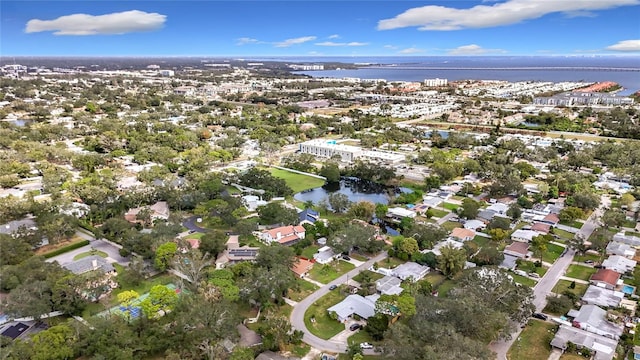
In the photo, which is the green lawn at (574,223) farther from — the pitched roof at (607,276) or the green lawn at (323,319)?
the green lawn at (323,319)

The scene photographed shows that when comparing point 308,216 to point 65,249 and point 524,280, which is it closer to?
point 524,280

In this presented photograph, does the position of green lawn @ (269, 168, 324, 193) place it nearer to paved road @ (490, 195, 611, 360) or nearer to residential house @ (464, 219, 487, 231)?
residential house @ (464, 219, 487, 231)

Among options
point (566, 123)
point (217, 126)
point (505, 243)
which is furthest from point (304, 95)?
point (505, 243)

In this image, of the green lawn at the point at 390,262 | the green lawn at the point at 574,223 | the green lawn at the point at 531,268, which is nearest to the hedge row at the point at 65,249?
the green lawn at the point at 390,262

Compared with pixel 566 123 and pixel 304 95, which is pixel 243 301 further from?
pixel 304 95

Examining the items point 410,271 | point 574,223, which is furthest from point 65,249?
point 574,223

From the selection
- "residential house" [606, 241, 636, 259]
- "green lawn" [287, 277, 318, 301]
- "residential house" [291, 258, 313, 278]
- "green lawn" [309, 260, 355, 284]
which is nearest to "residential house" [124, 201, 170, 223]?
"residential house" [291, 258, 313, 278]
